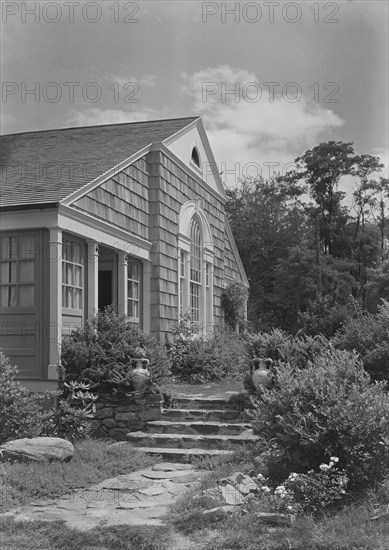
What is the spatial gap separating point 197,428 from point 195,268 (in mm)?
8366

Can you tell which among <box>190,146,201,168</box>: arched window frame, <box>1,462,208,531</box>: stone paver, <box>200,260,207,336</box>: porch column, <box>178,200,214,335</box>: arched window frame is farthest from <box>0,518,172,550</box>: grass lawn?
<box>190,146,201,168</box>: arched window frame

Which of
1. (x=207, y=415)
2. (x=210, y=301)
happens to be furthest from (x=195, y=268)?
(x=207, y=415)

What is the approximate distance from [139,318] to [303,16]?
7.07 m

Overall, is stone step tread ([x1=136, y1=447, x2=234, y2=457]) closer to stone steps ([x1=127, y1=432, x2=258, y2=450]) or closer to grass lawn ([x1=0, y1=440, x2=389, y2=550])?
stone steps ([x1=127, y1=432, x2=258, y2=450])

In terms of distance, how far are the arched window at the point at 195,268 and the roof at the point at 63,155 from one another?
9.50 ft

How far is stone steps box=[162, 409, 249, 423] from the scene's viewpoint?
9758 millimetres

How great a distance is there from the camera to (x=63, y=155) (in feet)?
45.9

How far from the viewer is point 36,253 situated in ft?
34.3

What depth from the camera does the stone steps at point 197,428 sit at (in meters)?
9.29

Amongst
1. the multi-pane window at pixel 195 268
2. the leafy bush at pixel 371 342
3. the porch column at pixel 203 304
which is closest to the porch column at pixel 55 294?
the leafy bush at pixel 371 342

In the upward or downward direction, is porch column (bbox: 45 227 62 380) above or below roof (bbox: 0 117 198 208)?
below

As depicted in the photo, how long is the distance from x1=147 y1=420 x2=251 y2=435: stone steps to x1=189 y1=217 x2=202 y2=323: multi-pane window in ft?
24.4

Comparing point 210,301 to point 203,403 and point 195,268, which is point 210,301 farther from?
point 203,403

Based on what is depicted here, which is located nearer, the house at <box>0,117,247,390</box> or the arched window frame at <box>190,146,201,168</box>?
the house at <box>0,117,247,390</box>
